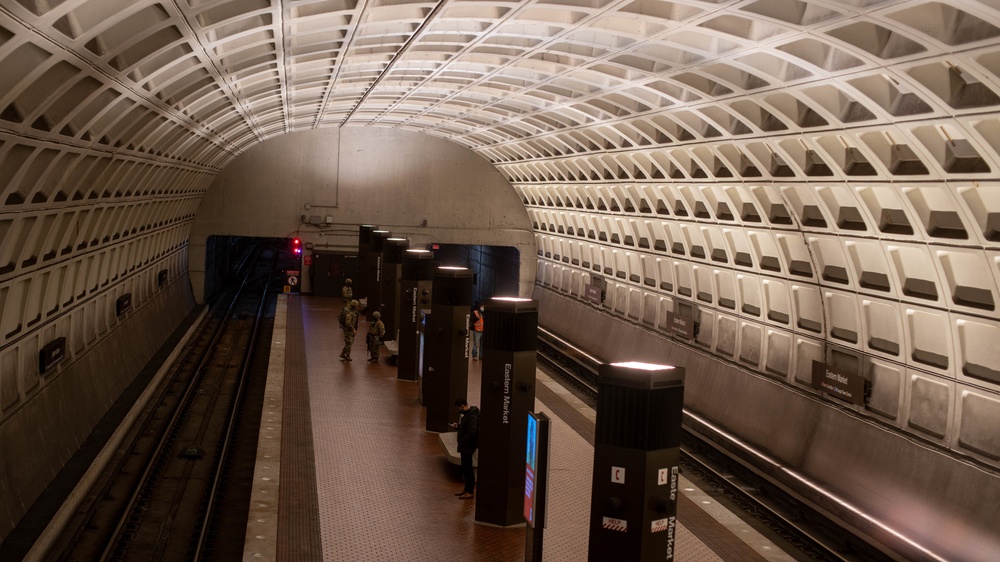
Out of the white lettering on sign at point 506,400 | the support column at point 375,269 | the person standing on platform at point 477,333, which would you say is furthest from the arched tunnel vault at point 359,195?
the white lettering on sign at point 506,400

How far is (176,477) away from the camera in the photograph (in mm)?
18484

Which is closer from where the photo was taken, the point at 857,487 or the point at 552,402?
the point at 857,487

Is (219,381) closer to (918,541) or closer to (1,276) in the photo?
(1,276)

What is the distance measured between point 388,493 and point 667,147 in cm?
1056

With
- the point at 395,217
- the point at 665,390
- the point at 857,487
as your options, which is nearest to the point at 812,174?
the point at 857,487

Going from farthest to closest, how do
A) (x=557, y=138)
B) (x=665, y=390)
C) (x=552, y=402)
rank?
(x=557, y=138), (x=552, y=402), (x=665, y=390)

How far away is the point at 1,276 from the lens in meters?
12.7

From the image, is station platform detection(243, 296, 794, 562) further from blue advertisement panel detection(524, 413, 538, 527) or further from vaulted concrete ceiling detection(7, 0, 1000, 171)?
vaulted concrete ceiling detection(7, 0, 1000, 171)

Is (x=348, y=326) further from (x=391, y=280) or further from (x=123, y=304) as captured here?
(x=123, y=304)

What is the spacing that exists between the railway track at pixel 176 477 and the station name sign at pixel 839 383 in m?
10.4

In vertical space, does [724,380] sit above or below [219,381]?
above

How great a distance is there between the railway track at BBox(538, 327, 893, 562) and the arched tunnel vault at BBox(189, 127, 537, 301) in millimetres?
18916

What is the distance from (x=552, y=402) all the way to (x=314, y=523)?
9057 millimetres

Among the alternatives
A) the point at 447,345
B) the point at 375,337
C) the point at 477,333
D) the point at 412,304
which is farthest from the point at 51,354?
the point at 477,333
